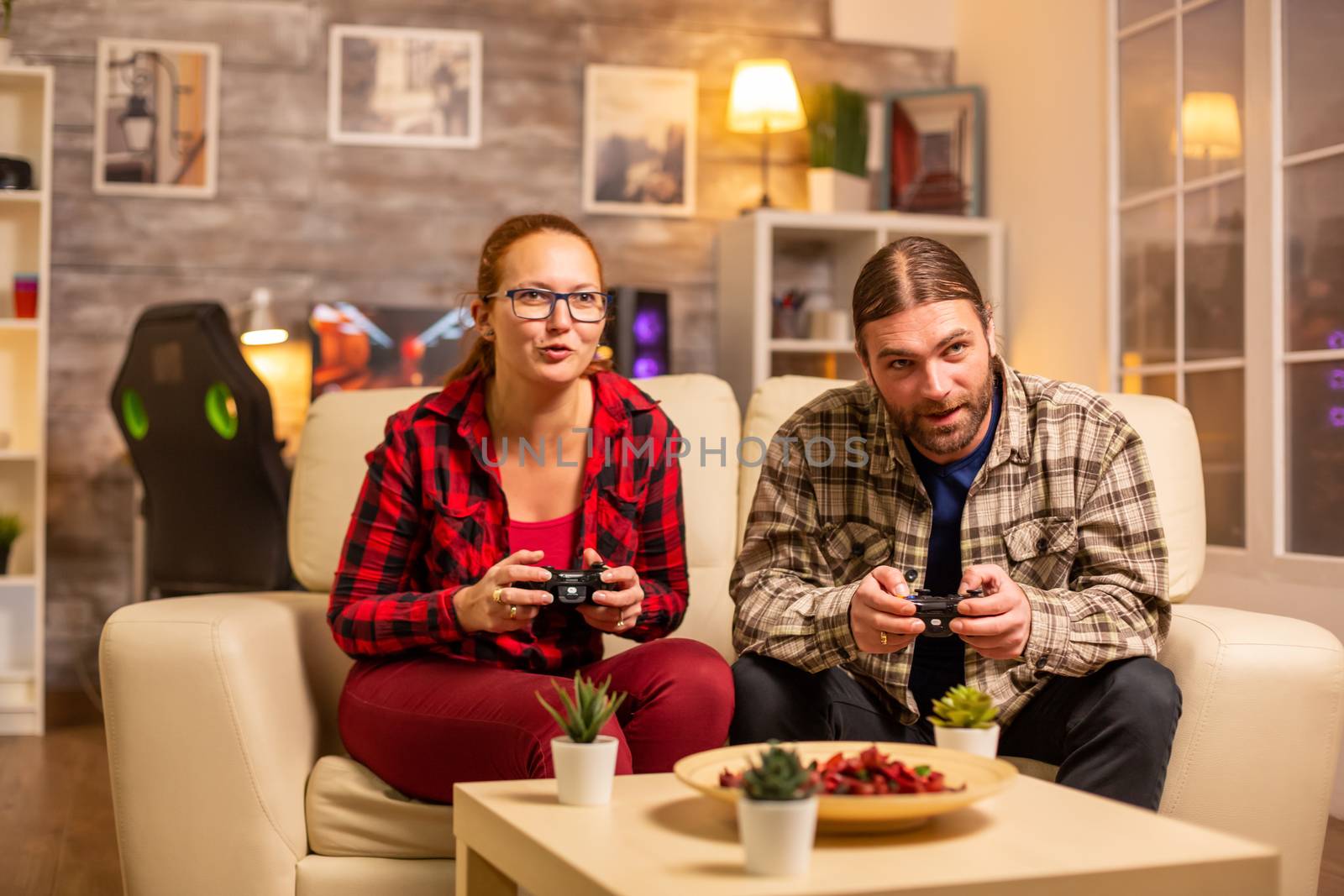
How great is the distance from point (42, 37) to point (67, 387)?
3.56 ft

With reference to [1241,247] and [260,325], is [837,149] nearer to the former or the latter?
[1241,247]

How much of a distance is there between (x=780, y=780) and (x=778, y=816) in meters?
0.03

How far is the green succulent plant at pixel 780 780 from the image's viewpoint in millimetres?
1007

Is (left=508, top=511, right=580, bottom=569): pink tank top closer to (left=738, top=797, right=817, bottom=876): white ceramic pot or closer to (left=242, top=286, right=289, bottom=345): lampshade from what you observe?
(left=738, top=797, right=817, bottom=876): white ceramic pot

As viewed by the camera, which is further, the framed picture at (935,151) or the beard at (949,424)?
→ the framed picture at (935,151)

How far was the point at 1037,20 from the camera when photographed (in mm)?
4254

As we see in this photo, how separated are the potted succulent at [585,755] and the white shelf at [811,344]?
3113mm

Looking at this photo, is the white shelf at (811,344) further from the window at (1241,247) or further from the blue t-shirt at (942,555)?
the blue t-shirt at (942,555)

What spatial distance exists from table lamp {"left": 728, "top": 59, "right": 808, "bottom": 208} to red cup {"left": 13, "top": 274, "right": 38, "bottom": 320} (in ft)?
7.24

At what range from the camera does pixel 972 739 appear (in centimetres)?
135

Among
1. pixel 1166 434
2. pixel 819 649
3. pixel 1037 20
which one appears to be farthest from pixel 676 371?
pixel 819 649

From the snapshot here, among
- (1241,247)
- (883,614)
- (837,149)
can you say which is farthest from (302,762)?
(837,149)

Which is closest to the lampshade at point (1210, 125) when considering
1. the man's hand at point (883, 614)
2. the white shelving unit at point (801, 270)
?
the white shelving unit at point (801, 270)

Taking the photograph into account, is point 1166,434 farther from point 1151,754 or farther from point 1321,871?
point 1321,871
